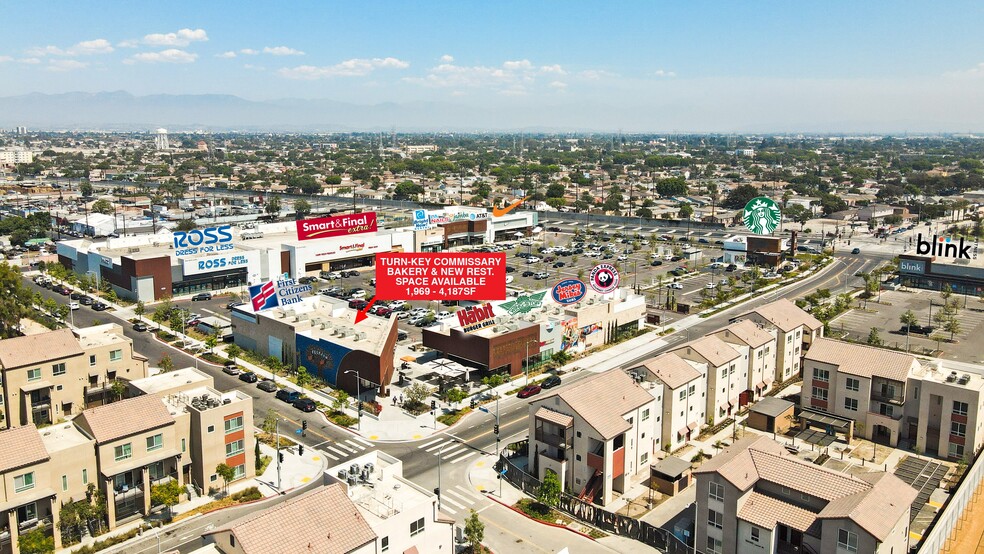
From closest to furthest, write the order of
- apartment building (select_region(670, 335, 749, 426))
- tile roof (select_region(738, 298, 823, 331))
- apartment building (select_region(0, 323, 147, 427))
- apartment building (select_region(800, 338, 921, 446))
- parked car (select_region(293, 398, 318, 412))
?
apartment building (select_region(800, 338, 921, 446))
apartment building (select_region(0, 323, 147, 427))
apartment building (select_region(670, 335, 749, 426))
parked car (select_region(293, 398, 318, 412))
tile roof (select_region(738, 298, 823, 331))

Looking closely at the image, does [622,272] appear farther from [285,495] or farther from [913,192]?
[913,192]

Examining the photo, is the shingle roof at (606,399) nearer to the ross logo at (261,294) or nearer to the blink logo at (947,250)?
the ross logo at (261,294)

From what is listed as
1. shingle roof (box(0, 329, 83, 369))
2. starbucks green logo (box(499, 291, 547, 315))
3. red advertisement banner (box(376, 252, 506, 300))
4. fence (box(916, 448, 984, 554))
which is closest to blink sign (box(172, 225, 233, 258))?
shingle roof (box(0, 329, 83, 369))

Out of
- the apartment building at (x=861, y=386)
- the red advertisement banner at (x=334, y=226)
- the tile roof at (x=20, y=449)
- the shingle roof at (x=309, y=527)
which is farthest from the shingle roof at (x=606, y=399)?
the red advertisement banner at (x=334, y=226)

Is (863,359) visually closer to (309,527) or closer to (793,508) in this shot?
(793,508)

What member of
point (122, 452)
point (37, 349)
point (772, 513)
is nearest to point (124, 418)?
point (122, 452)

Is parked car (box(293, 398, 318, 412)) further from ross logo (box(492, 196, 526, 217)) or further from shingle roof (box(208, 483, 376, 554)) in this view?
ross logo (box(492, 196, 526, 217))
